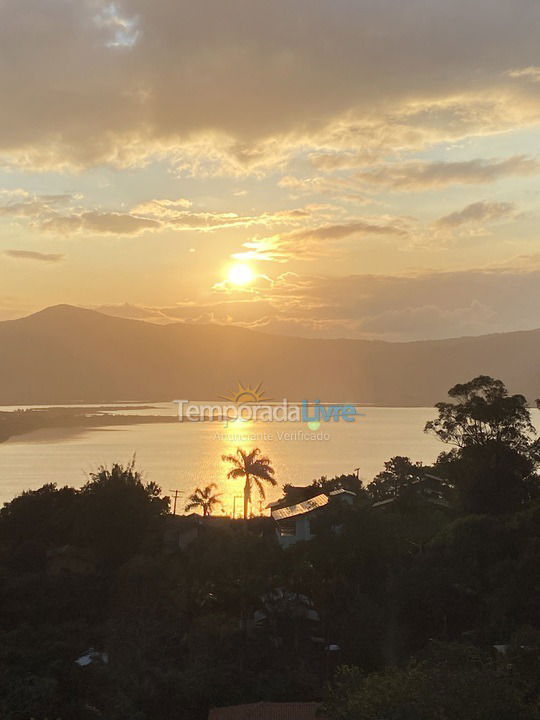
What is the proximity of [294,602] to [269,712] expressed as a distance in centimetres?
1023

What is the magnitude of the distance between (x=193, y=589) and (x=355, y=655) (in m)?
9.05

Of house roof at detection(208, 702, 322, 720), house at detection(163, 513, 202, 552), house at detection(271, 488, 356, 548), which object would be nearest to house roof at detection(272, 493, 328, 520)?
house at detection(271, 488, 356, 548)

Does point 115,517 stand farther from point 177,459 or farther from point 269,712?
point 177,459

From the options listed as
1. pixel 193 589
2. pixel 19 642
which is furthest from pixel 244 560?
pixel 19 642

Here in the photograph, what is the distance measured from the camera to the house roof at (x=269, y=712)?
26.5 meters

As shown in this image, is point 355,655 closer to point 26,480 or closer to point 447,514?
point 447,514

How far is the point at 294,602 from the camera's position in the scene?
36.8 meters

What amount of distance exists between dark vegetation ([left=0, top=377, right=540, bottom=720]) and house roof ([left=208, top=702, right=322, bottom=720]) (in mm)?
1772

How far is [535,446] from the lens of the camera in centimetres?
5084

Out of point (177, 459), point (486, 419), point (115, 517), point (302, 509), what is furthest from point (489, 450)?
point (177, 459)

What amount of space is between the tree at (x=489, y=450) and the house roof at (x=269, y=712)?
2497 centimetres

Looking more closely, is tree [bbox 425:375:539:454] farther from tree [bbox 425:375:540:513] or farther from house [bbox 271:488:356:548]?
house [bbox 271:488:356:548]

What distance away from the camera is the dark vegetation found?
24859 millimetres

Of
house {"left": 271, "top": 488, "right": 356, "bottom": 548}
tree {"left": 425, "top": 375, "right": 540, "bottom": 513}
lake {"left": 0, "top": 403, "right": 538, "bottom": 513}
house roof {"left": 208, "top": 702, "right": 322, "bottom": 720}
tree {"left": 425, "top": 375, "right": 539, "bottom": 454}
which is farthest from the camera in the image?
lake {"left": 0, "top": 403, "right": 538, "bottom": 513}
